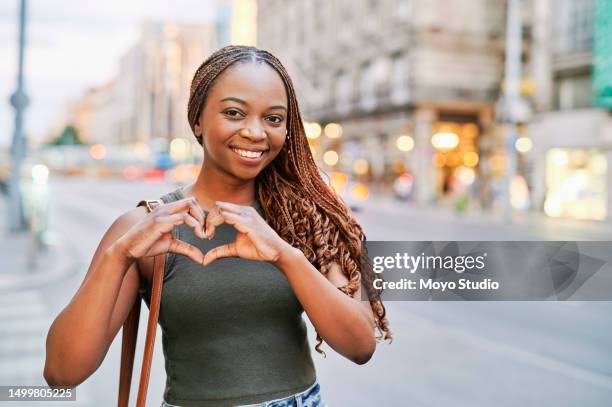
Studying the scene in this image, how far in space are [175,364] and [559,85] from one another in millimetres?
19693

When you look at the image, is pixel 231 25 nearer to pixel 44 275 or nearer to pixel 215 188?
pixel 215 188

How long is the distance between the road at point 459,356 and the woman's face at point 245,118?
2648 millimetres

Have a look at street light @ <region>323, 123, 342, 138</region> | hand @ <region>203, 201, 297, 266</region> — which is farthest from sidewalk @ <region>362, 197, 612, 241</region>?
street light @ <region>323, 123, 342, 138</region>

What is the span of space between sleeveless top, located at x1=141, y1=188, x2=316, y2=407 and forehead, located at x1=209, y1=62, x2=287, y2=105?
365 millimetres

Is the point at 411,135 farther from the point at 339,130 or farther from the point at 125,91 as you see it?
the point at 125,91

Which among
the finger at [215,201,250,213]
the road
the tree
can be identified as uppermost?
the tree

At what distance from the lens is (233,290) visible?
1.71 meters

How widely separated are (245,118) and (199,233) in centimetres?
37

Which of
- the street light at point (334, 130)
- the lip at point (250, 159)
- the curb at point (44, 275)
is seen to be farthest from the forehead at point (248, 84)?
the street light at point (334, 130)

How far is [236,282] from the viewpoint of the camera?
1.72m

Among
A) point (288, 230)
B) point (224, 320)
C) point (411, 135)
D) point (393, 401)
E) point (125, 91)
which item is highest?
point (411, 135)

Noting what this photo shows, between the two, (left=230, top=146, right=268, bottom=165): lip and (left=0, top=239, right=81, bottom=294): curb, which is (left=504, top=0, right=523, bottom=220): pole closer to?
(left=0, top=239, right=81, bottom=294): curb

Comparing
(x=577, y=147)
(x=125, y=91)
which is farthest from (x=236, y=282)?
(x=577, y=147)

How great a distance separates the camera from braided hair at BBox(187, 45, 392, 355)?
1804mm
